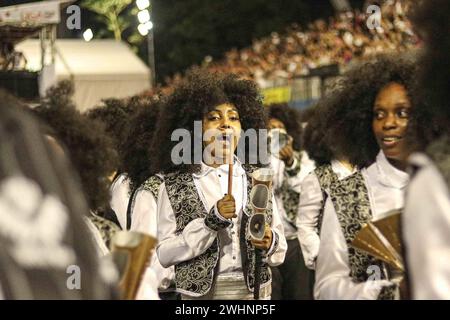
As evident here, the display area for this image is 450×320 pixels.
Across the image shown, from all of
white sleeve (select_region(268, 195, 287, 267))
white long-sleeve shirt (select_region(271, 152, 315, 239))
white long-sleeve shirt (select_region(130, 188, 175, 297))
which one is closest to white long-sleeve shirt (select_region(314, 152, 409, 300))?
white sleeve (select_region(268, 195, 287, 267))

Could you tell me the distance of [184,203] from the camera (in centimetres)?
549

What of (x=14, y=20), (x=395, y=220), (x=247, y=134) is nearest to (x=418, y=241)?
(x=395, y=220)

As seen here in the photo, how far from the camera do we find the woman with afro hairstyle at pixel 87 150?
12.9 feet

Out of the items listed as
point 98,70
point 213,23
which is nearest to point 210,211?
point 98,70

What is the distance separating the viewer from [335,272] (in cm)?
406

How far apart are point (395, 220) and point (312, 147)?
5.27m

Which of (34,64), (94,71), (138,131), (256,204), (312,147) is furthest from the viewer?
(94,71)

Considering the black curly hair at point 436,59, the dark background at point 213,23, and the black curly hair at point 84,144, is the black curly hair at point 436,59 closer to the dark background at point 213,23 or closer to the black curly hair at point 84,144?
the black curly hair at point 84,144

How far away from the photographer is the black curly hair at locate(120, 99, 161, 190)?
273 inches

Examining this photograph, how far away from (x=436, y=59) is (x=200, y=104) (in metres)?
3.10

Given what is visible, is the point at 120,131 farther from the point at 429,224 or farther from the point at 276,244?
the point at 429,224

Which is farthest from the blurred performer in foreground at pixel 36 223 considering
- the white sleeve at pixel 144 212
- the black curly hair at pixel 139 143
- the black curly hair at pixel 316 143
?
the black curly hair at pixel 316 143

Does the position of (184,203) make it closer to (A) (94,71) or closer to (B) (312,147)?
(B) (312,147)

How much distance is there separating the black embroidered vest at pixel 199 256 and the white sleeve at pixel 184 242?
38 mm
